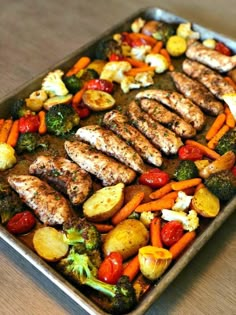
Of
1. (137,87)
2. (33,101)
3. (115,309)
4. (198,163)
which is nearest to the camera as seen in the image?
(115,309)

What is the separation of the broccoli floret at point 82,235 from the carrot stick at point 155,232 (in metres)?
0.21

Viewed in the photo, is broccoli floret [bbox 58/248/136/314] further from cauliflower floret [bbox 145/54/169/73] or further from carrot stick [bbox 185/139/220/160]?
cauliflower floret [bbox 145/54/169/73]

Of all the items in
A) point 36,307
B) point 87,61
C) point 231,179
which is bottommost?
point 36,307

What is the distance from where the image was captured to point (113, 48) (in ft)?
9.09

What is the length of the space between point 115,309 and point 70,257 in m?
0.25

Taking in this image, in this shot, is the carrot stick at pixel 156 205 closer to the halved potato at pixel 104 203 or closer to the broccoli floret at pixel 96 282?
the halved potato at pixel 104 203

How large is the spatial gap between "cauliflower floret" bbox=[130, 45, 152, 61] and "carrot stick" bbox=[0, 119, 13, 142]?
0.88 meters

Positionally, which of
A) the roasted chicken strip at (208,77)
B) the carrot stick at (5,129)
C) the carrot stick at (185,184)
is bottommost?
the carrot stick at (5,129)

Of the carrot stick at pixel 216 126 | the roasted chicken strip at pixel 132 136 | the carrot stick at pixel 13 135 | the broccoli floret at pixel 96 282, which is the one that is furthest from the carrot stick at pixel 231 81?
the broccoli floret at pixel 96 282

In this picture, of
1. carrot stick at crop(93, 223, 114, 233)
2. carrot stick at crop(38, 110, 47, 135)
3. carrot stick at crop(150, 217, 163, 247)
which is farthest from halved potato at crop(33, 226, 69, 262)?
carrot stick at crop(38, 110, 47, 135)

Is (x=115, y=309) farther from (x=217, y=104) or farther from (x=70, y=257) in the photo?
(x=217, y=104)

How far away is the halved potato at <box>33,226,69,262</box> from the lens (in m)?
1.75

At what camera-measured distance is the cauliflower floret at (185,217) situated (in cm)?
190

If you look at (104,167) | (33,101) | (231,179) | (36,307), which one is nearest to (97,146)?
(104,167)
